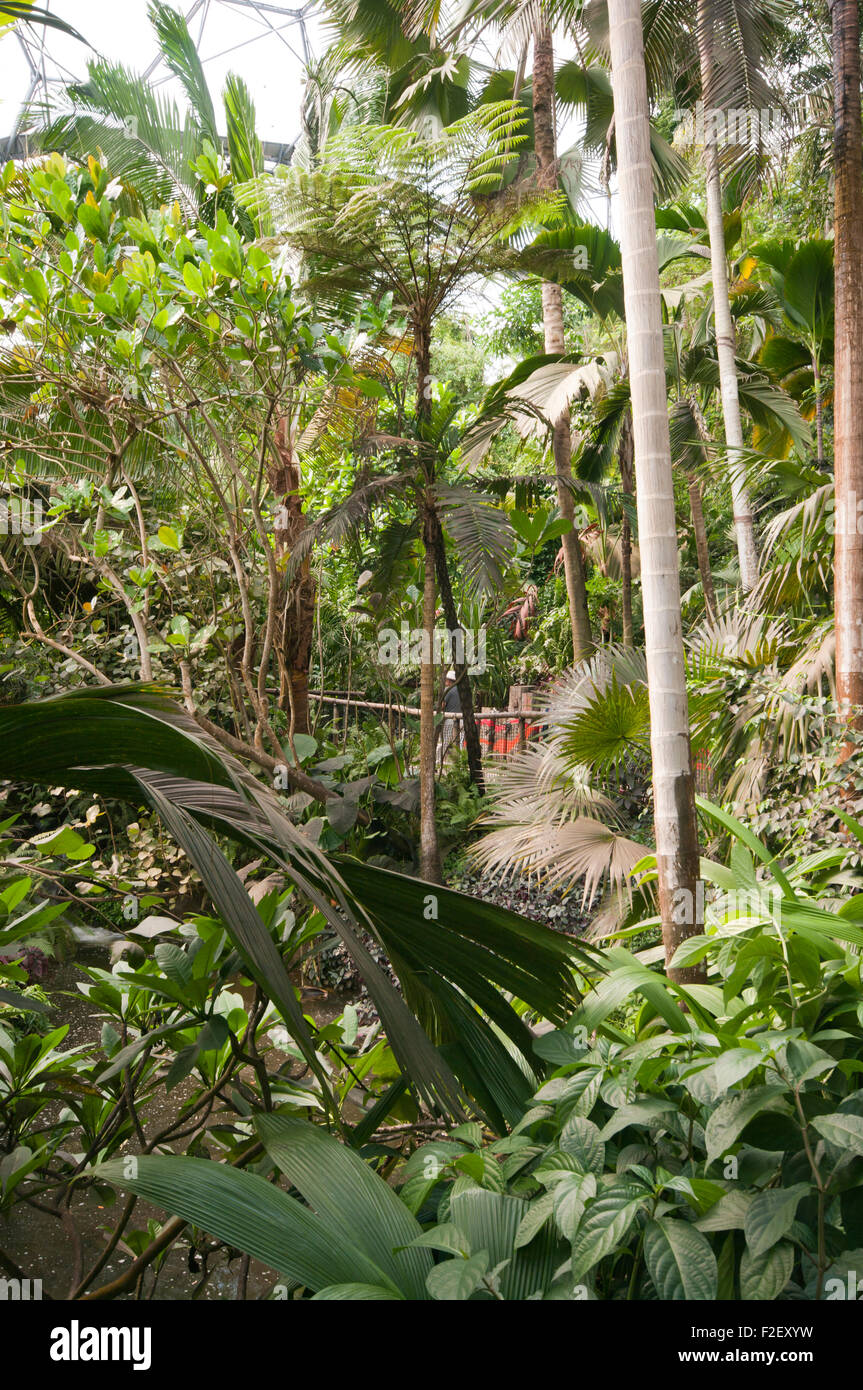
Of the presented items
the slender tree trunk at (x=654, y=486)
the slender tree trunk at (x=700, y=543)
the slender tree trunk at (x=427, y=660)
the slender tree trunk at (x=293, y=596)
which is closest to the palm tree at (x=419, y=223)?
the slender tree trunk at (x=427, y=660)

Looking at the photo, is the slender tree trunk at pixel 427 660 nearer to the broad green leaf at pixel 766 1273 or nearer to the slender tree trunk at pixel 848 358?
the slender tree trunk at pixel 848 358

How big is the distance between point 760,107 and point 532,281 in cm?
173

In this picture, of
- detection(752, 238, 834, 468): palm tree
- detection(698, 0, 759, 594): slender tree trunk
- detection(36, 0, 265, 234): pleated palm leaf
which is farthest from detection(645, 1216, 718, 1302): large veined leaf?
detection(36, 0, 265, 234): pleated palm leaf

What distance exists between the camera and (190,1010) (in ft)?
4.97

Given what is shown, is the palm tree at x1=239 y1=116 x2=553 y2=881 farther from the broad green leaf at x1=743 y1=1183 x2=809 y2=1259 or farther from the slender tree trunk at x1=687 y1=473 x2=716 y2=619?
the broad green leaf at x1=743 y1=1183 x2=809 y2=1259

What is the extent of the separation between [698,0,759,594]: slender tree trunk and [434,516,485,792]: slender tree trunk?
192 cm

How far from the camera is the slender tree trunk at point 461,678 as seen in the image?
20.5 ft

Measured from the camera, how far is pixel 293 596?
600cm

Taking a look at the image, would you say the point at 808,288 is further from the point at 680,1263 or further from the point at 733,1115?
the point at 680,1263

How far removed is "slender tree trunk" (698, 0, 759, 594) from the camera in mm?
5141

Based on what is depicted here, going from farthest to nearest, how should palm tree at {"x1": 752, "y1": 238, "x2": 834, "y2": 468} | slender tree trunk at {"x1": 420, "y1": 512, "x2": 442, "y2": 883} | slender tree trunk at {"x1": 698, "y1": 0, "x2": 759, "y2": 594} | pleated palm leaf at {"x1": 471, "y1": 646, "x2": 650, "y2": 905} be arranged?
palm tree at {"x1": 752, "y1": 238, "x2": 834, "y2": 468} < slender tree trunk at {"x1": 420, "y1": 512, "x2": 442, "y2": 883} < slender tree trunk at {"x1": 698, "y1": 0, "x2": 759, "y2": 594} < pleated palm leaf at {"x1": 471, "y1": 646, "x2": 650, "y2": 905}

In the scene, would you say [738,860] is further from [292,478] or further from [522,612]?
[522,612]

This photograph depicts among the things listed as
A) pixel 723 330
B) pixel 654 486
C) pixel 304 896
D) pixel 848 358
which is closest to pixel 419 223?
pixel 723 330

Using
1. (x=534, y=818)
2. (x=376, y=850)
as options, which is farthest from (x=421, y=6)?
(x=376, y=850)
